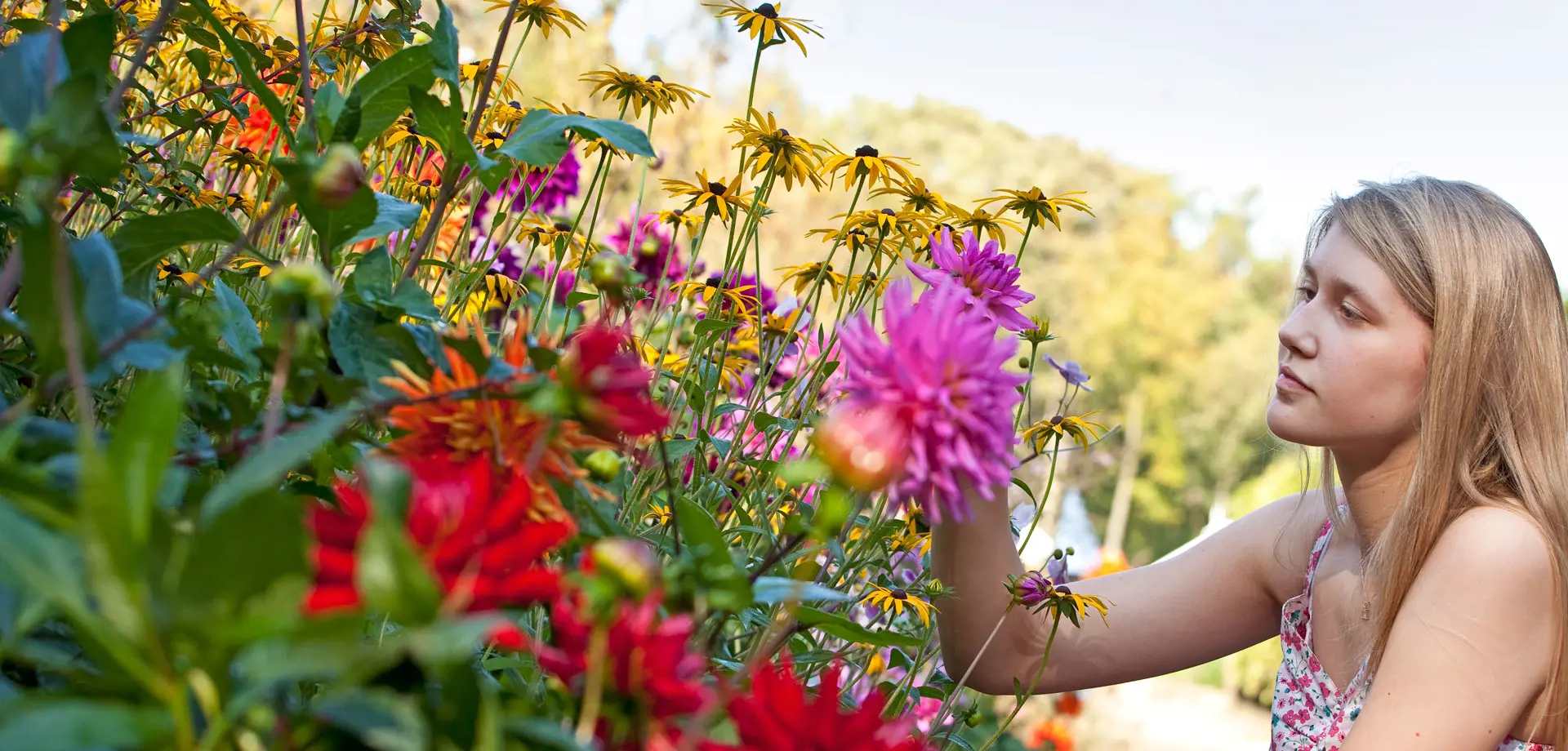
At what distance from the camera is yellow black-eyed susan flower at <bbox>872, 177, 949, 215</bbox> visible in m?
0.97

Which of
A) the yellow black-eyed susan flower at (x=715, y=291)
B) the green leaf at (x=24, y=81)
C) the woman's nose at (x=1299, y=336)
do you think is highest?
the woman's nose at (x=1299, y=336)

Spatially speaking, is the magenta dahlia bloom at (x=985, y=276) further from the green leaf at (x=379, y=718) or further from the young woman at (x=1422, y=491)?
the green leaf at (x=379, y=718)

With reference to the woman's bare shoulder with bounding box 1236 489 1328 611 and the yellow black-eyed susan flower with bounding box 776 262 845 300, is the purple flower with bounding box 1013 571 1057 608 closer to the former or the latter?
the yellow black-eyed susan flower with bounding box 776 262 845 300

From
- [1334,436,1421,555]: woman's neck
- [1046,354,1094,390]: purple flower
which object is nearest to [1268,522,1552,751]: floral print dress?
[1334,436,1421,555]: woman's neck

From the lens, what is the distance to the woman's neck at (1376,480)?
112 centimetres

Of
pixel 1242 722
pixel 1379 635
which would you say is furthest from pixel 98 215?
pixel 1242 722

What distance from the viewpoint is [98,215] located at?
3.67ft

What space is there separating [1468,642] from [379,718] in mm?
1013

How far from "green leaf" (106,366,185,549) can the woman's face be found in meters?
0.99

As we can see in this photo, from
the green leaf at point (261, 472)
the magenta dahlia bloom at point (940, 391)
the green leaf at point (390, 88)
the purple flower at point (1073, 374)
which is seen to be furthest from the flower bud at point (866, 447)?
the purple flower at point (1073, 374)

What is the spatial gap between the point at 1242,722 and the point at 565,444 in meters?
7.04

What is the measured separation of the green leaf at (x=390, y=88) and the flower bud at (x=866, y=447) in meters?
0.26

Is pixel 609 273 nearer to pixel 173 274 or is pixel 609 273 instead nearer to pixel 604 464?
pixel 604 464

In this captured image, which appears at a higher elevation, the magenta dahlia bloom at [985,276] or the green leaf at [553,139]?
the magenta dahlia bloom at [985,276]
